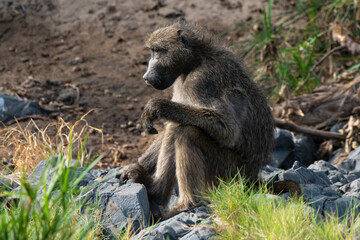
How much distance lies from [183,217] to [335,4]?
4680mm

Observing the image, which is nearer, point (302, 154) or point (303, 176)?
point (303, 176)

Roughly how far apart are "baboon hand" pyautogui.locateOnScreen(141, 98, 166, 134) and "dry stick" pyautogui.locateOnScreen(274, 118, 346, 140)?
231 centimetres

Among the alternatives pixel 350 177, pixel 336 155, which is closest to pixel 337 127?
pixel 336 155

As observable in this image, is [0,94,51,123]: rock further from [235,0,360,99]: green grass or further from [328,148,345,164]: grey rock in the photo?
[328,148,345,164]: grey rock

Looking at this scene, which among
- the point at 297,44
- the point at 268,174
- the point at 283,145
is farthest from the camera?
the point at 297,44

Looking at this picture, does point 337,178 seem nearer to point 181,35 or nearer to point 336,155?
point 336,155

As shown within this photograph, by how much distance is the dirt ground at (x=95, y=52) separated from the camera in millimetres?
6656

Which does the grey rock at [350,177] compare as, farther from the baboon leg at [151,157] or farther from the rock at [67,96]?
the rock at [67,96]

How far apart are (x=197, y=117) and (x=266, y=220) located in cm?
98

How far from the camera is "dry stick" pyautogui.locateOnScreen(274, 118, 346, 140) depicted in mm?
5879

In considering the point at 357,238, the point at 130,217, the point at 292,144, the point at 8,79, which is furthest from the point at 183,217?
the point at 8,79

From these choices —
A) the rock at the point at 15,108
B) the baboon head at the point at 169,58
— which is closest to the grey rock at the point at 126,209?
the baboon head at the point at 169,58

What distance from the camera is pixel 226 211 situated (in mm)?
3307

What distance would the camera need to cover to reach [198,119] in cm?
378
